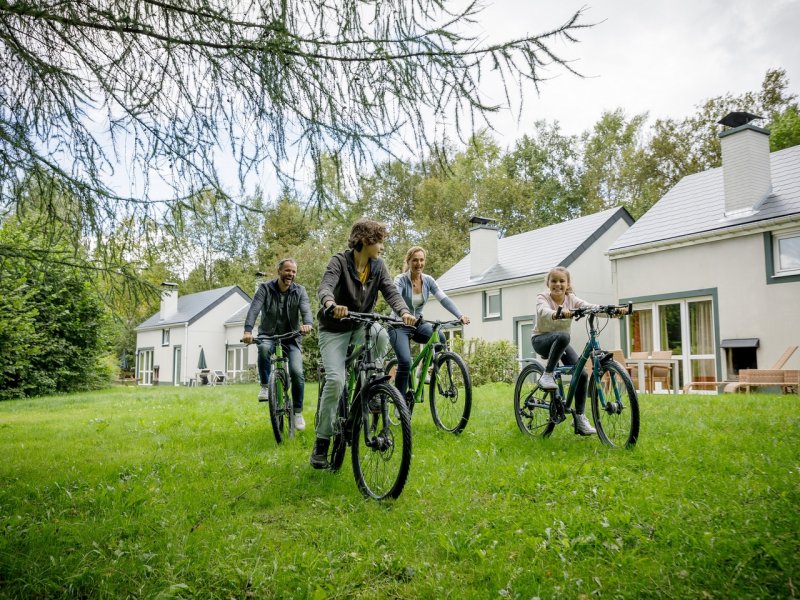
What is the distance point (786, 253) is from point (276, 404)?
39.7 feet

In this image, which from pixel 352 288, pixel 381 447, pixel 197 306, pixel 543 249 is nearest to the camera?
pixel 381 447

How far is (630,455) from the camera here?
15.4 ft

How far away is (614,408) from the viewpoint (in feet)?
16.3

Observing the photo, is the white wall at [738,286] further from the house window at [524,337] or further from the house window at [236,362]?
the house window at [236,362]

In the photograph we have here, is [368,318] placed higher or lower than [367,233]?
lower

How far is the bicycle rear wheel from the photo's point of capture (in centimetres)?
605

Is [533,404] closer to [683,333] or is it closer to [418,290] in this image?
[418,290]

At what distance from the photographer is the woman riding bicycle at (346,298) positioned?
14.4 ft

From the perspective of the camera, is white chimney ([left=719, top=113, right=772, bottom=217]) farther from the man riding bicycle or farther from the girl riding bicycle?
the man riding bicycle

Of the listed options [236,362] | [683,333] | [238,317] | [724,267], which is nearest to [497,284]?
[683,333]

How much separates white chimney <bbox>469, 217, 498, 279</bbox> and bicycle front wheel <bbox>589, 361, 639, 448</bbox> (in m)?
17.8

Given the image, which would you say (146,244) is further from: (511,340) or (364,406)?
(511,340)

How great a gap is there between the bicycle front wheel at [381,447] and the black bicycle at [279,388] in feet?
6.97

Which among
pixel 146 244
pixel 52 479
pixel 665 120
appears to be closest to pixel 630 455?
pixel 146 244
